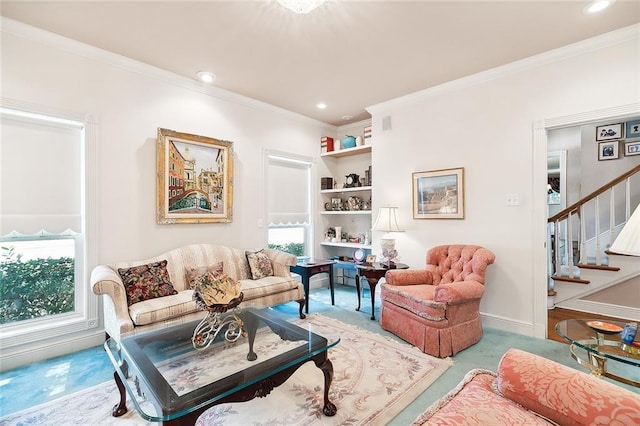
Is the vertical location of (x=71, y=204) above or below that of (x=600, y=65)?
below

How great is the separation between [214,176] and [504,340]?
144 inches

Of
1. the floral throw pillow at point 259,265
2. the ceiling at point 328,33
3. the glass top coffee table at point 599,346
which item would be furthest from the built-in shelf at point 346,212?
the glass top coffee table at point 599,346

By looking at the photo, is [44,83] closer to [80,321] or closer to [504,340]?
[80,321]

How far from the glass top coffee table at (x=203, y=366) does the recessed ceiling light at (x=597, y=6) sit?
10.3 ft

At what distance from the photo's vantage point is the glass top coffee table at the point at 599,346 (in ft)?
5.17

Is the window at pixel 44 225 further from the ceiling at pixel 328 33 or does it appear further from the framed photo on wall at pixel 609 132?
the framed photo on wall at pixel 609 132

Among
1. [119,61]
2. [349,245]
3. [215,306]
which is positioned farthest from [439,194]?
[119,61]

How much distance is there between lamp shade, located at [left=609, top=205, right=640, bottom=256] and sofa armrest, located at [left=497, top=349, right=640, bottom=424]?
0.65 metres

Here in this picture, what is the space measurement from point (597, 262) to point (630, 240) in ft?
9.99

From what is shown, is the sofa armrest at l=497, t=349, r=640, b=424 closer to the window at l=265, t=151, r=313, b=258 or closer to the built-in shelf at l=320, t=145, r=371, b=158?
the window at l=265, t=151, r=313, b=258

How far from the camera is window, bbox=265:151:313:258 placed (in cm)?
457

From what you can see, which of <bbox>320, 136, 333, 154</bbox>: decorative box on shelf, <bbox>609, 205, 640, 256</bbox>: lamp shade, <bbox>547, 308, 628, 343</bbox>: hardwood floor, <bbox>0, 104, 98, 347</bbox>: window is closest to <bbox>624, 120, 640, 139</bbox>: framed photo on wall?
<bbox>547, 308, 628, 343</bbox>: hardwood floor

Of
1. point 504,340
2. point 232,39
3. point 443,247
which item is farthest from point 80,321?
point 504,340

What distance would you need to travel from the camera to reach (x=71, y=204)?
283 cm
